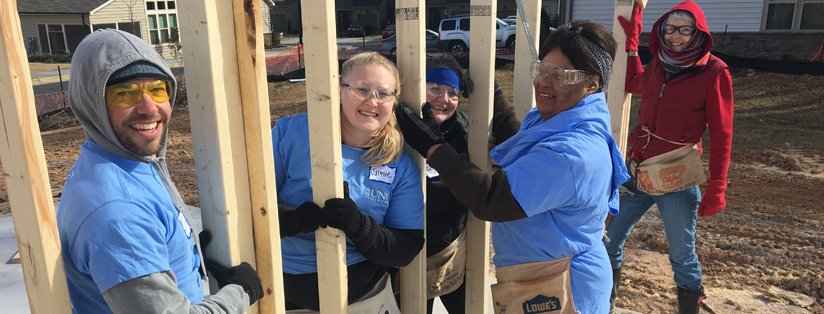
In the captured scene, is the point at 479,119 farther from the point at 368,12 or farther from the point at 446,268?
the point at 368,12

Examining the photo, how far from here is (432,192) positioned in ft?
7.79

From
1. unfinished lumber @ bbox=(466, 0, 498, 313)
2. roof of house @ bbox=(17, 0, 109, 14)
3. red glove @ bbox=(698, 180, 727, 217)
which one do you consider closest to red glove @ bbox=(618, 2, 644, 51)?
red glove @ bbox=(698, 180, 727, 217)

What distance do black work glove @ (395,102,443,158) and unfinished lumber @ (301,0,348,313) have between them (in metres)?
0.36

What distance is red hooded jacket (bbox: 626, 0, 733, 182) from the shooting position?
3.10 m

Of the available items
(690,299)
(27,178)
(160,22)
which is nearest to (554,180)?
(27,178)

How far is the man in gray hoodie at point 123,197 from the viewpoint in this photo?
4.05ft

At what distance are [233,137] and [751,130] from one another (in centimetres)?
1032

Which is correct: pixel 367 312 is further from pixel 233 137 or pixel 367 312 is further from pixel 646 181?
pixel 646 181

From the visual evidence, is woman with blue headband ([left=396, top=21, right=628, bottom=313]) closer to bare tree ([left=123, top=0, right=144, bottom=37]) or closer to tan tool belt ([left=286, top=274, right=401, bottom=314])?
tan tool belt ([left=286, top=274, right=401, bottom=314])

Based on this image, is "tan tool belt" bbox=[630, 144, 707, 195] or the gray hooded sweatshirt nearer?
the gray hooded sweatshirt

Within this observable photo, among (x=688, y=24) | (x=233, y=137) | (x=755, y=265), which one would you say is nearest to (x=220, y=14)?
(x=233, y=137)

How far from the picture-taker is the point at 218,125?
151 centimetres

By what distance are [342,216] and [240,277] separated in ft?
1.18

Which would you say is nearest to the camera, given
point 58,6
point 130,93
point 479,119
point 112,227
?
point 112,227
